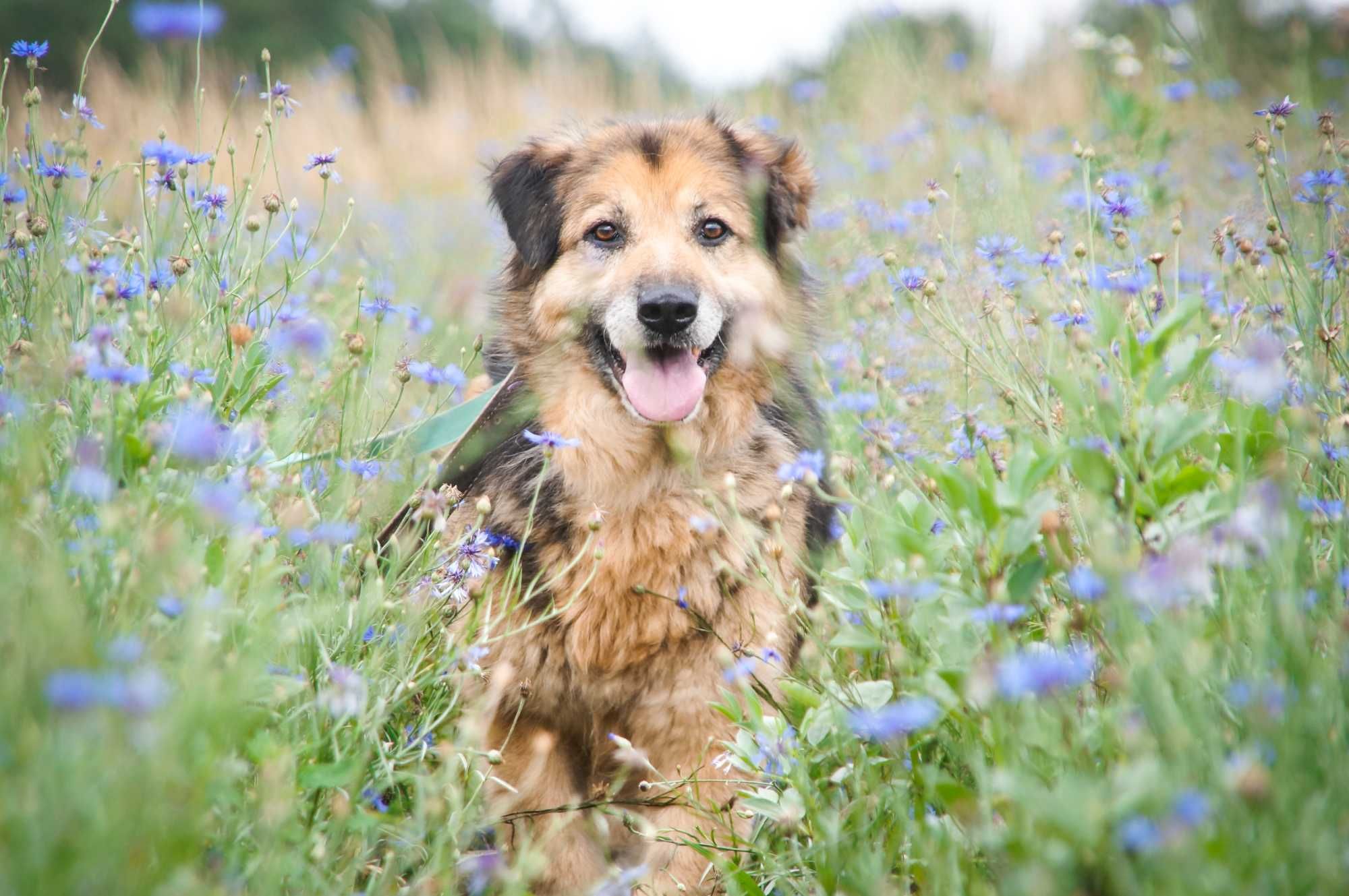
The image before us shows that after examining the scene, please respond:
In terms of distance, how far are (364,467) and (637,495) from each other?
106cm

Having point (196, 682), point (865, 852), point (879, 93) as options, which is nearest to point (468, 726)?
point (196, 682)

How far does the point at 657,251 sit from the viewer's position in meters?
3.37

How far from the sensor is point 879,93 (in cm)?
796

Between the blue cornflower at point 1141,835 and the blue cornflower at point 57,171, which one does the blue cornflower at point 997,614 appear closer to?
the blue cornflower at point 1141,835

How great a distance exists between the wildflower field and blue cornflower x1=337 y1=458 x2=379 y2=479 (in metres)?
0.02

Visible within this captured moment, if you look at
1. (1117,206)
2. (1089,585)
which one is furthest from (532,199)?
(1089,585)

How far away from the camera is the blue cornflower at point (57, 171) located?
2.42 meters

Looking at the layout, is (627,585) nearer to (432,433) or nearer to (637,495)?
(637,495)

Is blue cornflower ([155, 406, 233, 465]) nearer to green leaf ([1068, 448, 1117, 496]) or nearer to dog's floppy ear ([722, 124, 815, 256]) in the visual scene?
green leaf ([1068, 448, 1117, 496])

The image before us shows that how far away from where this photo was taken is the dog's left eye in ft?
11.5

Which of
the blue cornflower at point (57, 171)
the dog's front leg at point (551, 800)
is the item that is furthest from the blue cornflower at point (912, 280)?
the blue cornflower at point (57, 171)

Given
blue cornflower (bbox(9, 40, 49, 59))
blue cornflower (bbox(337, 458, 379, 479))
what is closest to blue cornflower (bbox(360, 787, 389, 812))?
blue cornflower (bbox(337, 458, 379, 479))

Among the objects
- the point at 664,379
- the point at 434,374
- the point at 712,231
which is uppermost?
the point at 712,231

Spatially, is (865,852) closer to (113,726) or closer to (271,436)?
(113,726)
